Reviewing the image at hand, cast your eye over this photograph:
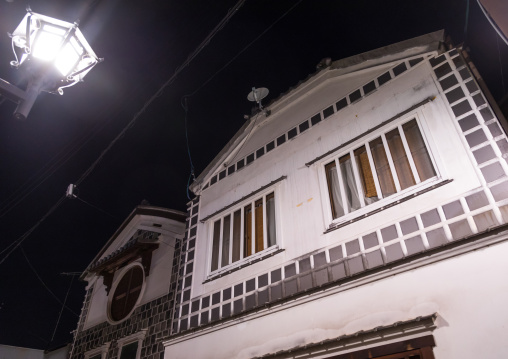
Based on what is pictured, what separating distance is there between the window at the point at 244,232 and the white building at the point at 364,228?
0.04 metres

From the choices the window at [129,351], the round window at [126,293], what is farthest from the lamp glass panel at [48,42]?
the round window at [126,293]

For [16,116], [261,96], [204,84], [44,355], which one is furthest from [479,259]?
[44,355]

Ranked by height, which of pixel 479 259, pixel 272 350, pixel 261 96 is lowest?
pixel 272 350

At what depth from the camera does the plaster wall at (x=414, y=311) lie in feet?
15.3

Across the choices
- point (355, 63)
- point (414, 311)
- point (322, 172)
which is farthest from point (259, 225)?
point (355, 63)

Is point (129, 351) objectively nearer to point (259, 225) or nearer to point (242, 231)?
point (242, 231)

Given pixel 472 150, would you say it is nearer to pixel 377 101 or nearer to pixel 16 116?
pixel 377 101

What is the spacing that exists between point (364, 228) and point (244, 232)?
11.3ft

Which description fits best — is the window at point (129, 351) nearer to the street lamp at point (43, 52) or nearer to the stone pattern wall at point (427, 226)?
the stone pattern wall at point (427, 226)

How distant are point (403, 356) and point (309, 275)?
7.25 feet

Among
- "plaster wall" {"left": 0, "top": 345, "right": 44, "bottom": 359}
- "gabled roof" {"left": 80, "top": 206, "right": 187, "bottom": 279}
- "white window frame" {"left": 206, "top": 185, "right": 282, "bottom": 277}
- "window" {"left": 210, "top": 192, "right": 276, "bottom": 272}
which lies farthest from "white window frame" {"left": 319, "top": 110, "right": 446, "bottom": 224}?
"plaster wall" {"left": 0, "top": 345, "right": 44, "bottom": 359}

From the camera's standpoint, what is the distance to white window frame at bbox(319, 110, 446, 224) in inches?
247

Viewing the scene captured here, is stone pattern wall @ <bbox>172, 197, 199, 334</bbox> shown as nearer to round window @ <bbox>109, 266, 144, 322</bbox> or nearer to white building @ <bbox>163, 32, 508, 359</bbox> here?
white building @ <bbox>163, 32, 508, 359</bbox>

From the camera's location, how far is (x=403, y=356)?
5.13 m
